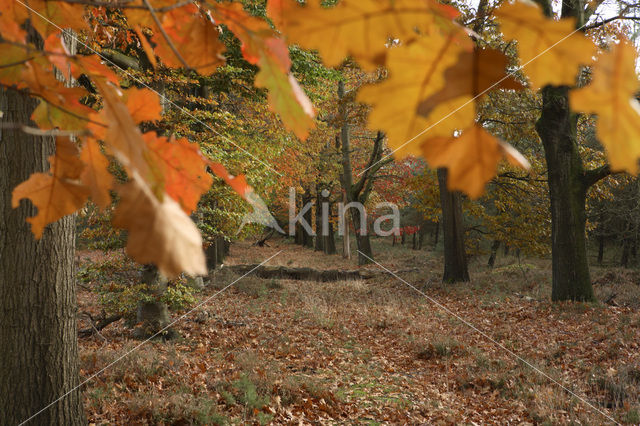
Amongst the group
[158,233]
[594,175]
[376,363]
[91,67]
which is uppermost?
[594,175]

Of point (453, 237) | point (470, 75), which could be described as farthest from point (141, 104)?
point (453, 237)

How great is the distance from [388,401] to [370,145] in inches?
548

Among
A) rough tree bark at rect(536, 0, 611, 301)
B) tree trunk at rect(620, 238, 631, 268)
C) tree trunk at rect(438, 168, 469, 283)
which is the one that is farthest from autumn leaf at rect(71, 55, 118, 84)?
tree trunk at rect(620, 238, 631, 268)

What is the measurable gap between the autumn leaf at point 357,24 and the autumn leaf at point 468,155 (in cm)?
12

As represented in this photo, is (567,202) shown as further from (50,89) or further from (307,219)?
(307,219)

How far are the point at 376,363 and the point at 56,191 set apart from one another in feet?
15.9

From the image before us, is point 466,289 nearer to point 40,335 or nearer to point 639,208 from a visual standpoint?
point 639,208

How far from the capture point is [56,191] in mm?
545

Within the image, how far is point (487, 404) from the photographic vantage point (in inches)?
Result: 147

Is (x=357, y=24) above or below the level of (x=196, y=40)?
below

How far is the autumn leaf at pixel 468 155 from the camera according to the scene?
1.06 feet

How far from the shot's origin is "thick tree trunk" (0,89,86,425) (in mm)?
1900

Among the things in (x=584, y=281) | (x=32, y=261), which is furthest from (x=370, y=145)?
(x=32, y=261)

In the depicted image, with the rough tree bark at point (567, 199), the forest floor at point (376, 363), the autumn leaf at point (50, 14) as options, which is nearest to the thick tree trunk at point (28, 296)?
the forest floor at point (376, 363)
